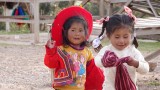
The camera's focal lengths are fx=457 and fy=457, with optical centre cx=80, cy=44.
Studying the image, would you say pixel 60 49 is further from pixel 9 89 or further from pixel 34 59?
pixel 34 59

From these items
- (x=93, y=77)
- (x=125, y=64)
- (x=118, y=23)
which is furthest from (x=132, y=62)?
(x=93, y=77)

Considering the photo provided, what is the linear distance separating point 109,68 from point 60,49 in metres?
0.52

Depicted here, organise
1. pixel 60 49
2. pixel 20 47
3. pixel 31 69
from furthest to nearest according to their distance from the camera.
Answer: pixel 20 47, pixel 31 69, pixel 60 49

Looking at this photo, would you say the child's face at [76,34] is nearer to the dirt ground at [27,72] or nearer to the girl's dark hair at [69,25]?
the girl's dark hair at [69,25]

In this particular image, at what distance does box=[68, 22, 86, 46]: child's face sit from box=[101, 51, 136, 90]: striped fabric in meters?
0.51

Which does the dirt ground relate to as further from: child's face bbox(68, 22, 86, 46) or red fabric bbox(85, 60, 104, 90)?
child's face bbox(68, 22, 86, 46)

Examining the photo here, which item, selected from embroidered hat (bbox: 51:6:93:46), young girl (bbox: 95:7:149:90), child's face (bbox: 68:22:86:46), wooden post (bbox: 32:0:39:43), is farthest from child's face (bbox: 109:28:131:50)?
wooden post (bbox: 32:0:39:43)

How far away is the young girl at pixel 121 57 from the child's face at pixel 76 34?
333mm

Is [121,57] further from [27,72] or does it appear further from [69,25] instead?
[27,72]

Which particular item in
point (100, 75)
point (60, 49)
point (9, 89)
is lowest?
point (9, 89)

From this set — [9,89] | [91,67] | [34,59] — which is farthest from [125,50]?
[34,59]

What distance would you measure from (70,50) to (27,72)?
444cm

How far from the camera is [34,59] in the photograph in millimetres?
9672

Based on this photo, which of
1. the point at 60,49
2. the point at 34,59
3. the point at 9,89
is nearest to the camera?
the point at 60,49
